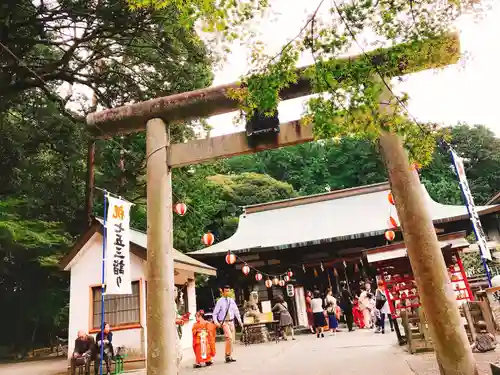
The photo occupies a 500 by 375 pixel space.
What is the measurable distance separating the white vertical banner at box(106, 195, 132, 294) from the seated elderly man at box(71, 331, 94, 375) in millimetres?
1965

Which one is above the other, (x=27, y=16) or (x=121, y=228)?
(x=27, y=16)

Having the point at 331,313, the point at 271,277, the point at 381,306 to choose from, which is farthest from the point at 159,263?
the point at 271,277

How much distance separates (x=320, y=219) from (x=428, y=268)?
625 inches

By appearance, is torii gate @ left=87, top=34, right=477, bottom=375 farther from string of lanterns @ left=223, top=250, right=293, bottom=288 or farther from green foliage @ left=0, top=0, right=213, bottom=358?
string of lanterns @ left=223, top=250, right=293, bottom=288

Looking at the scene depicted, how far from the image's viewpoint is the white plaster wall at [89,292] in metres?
11.1

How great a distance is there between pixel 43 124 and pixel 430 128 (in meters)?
15.2

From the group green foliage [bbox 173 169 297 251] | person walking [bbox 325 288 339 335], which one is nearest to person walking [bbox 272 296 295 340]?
person walking [bbox 325 288 339 335]

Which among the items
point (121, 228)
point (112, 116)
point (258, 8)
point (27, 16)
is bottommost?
point (121, 228)

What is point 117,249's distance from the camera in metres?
9.11

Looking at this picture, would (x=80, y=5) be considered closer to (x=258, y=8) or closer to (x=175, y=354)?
(x=258, y=8)

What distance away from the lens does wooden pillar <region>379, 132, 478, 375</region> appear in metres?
5.01

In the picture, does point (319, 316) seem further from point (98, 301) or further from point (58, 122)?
point (58, 122)

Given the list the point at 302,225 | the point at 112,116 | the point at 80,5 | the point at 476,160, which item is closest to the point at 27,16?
the point at 80,5

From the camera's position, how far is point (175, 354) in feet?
19.3
